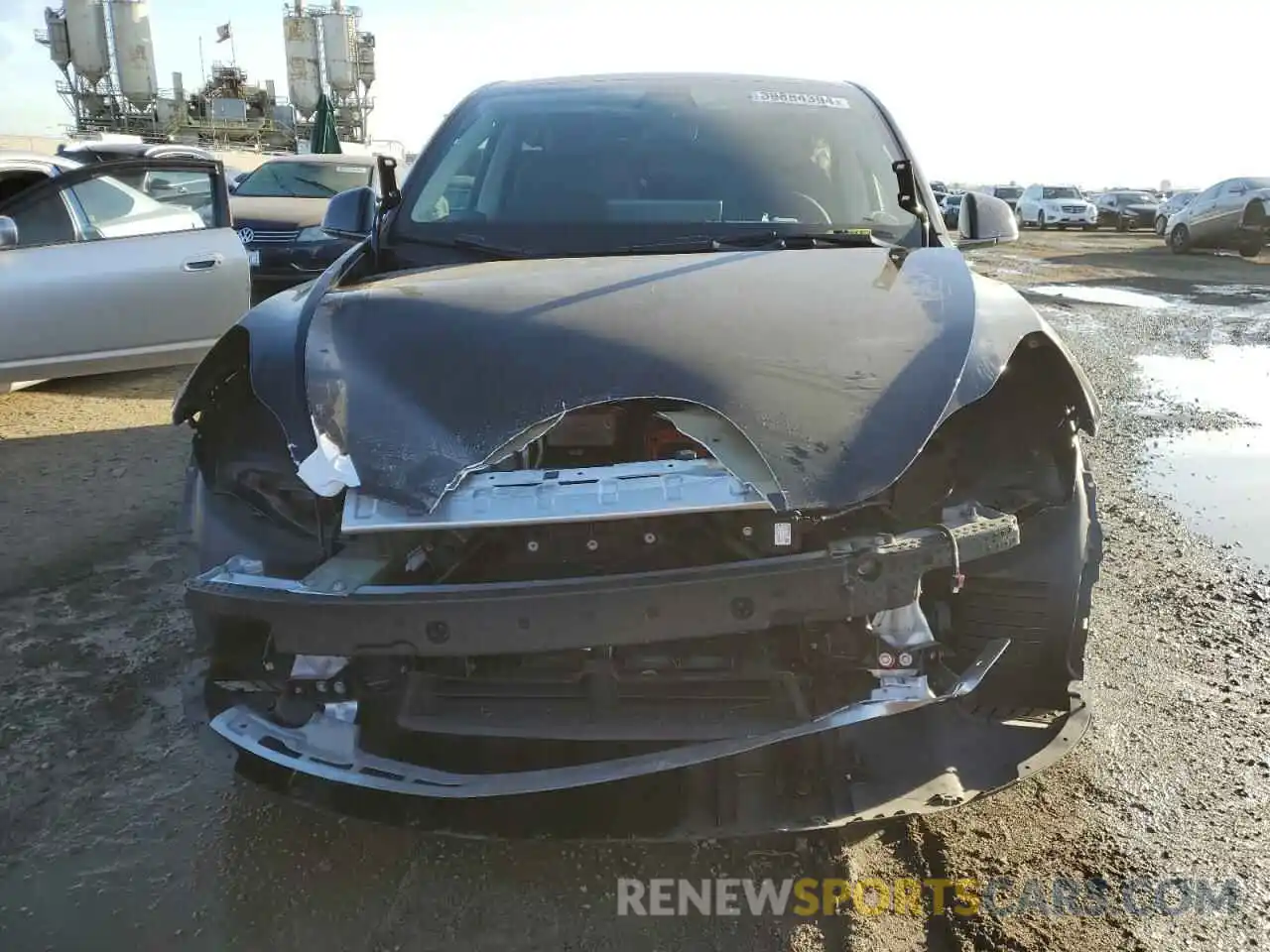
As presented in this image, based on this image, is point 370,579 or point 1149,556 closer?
point 370,579

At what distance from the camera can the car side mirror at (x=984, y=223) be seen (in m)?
3.35

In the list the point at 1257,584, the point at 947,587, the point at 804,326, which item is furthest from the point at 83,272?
the point at 1257,584

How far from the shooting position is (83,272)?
5508 mm


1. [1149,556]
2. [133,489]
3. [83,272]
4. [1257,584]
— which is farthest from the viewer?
[83,272]

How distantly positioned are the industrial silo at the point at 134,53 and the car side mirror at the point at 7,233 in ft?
168

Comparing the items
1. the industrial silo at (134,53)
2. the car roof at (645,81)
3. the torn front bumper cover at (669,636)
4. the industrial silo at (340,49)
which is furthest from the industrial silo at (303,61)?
the torn front bumper cover at (669,636)

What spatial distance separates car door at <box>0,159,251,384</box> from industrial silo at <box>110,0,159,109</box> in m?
50.5

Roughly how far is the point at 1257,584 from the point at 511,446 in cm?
325

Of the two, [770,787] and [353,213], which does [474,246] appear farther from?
[770,787]

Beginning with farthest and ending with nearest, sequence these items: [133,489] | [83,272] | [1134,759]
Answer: [83,272] → [133,489] → [1134,759]

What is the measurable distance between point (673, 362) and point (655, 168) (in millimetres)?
1401

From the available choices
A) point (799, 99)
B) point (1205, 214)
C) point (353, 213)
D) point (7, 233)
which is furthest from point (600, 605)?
point (1205, 214)

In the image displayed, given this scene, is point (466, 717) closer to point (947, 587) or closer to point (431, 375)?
point (431, 375)

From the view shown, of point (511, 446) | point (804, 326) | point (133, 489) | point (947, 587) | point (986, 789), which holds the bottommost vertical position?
point (133, 489)
